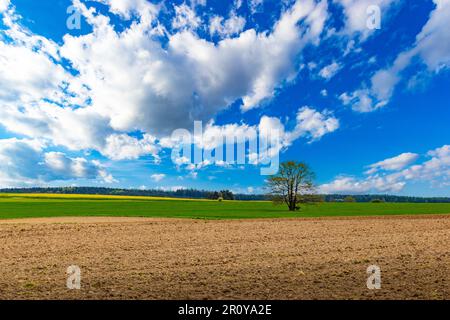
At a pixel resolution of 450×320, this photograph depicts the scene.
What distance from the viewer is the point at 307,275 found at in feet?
36.9

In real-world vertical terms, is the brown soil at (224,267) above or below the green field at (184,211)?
below

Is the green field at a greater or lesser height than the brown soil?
greater

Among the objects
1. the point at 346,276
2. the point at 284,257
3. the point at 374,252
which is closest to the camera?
the point at 346,276

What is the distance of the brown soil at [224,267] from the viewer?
936 cm

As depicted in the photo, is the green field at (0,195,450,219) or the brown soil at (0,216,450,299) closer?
the brown soil at (0,216,450,299)

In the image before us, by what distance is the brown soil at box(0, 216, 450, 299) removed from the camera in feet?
30.7

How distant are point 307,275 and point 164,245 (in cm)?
951

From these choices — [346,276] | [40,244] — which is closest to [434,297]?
[346,276]

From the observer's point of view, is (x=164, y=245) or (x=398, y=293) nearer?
(x=398, y=293)

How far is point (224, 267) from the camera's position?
41.4ft

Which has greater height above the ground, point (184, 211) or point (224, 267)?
point (184, 211)
